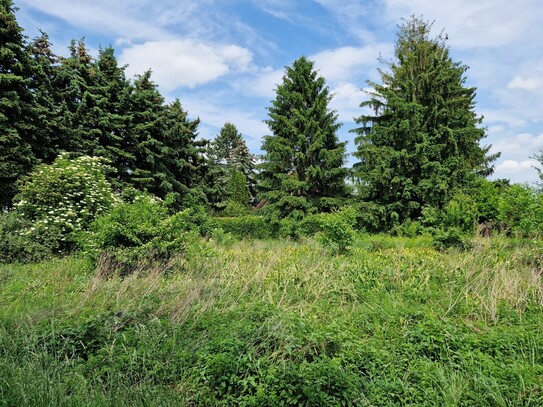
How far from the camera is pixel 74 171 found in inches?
398

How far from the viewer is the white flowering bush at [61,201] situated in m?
8.98

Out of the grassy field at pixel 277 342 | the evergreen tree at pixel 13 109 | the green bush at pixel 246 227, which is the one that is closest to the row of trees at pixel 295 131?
the evergreen tree at pixel 13 109

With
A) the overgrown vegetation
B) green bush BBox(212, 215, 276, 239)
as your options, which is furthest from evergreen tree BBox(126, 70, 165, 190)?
green bush BBox(212, 215, 276, 239)

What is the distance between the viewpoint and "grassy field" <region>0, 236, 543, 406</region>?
2605 mm

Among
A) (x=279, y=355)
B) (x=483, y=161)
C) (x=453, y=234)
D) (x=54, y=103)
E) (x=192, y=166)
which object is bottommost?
(x=279, y=355)

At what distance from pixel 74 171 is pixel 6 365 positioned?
8640mm

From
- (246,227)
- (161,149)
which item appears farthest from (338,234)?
(161,149)

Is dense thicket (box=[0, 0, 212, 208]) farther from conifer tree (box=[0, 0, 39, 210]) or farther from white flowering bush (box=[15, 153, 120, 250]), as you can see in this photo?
white flowering bush (box=[15, 153, 120, 250])

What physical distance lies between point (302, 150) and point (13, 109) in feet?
42.3

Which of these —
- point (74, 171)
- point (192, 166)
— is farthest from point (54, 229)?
point (192, 166)

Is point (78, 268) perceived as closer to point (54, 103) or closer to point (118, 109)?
point (54, 103)

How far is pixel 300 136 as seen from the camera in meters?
17.6

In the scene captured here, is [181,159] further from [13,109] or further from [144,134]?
[13,109]

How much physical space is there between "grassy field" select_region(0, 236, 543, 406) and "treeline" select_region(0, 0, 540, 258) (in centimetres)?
860
